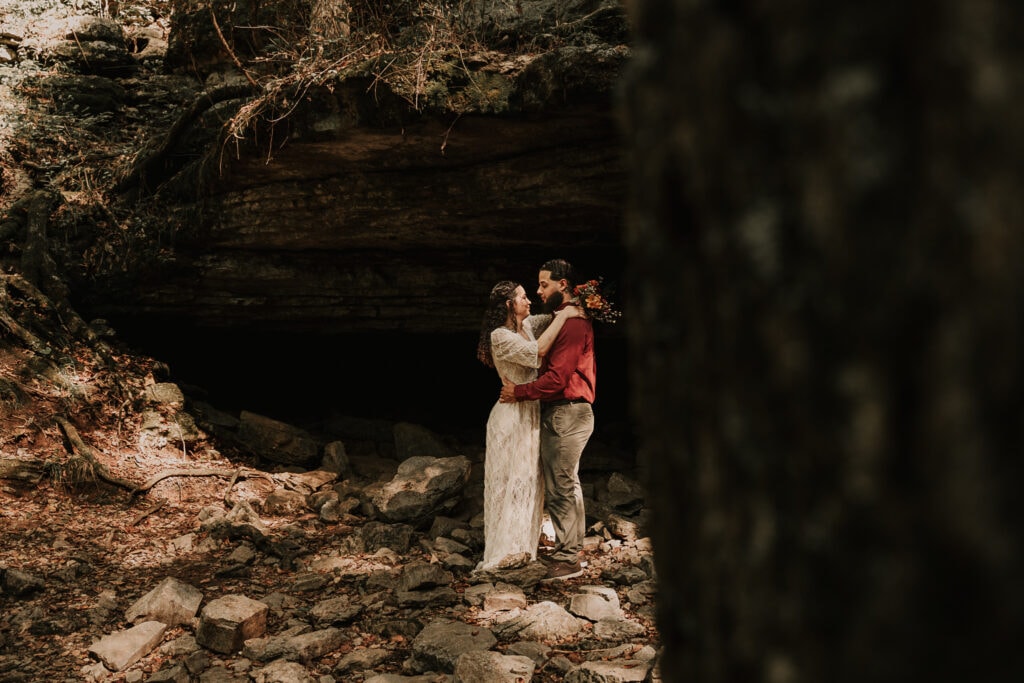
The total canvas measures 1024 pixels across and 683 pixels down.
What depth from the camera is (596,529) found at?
239 inches

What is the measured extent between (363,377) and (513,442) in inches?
228

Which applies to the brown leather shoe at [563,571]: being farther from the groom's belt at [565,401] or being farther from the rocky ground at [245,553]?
the groom's belt at [565,401]

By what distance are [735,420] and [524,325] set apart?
5.27 meters

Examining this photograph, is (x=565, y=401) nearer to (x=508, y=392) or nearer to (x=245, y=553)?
(x=508, y=392)

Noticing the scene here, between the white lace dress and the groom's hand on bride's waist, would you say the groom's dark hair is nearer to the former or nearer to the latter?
the white lace dress

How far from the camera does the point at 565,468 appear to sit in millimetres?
5508

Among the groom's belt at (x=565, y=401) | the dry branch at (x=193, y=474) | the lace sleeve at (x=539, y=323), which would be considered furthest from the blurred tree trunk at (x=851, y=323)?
the dry branch at (x=193, y=474)

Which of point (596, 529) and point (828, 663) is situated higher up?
point (828, 663)

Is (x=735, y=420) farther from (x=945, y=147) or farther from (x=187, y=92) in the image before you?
(x=187, y=92)

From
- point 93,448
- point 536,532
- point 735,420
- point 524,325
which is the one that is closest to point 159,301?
point 93,448

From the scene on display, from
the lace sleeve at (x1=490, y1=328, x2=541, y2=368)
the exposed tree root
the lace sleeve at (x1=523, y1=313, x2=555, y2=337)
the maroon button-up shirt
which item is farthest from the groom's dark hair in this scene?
the exposed tree root

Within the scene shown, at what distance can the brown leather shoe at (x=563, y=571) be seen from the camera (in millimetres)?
5238

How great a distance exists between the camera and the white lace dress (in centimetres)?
541

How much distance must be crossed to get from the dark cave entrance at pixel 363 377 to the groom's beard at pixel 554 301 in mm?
3859
